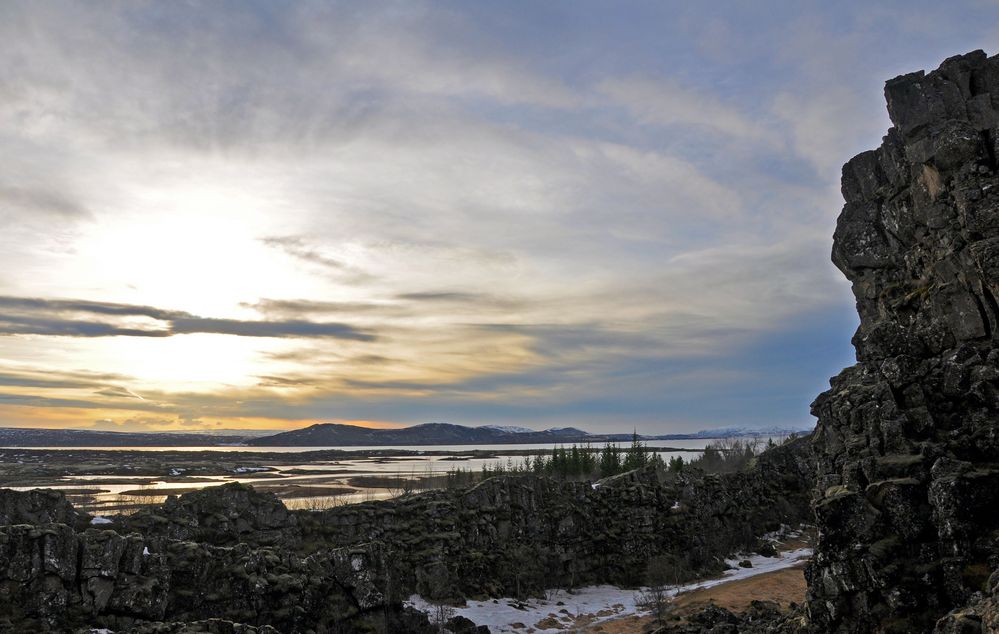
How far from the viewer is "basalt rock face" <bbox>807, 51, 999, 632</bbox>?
20516 mm

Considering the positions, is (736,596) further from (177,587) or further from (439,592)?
(177,587)

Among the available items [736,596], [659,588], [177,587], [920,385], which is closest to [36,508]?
[177,587]

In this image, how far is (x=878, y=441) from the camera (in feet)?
81.1

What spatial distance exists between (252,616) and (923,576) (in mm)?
31164

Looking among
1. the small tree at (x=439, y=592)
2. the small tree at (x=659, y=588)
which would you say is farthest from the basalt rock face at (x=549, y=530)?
the small tree at (x=659, y=588)

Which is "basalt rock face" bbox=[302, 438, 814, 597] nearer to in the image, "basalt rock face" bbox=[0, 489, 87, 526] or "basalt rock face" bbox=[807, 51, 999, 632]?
"basalt rock face" bbox=[0, 489, 87, 526]

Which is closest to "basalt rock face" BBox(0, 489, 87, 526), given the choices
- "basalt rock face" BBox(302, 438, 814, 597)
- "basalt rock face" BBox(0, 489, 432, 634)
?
"basalt rock face" BBox(0, 489, 432, 634)

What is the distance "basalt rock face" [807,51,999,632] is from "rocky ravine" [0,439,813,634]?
24.7 meters

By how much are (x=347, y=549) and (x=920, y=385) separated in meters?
32.2

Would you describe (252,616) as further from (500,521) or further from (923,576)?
(923,576)

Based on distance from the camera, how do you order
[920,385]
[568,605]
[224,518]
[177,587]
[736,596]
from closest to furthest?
[920,385] → [177,587] → [224,518] → [736,596] → [568,605]

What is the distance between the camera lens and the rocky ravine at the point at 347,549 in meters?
29.1

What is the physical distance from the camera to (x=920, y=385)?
85.4ft

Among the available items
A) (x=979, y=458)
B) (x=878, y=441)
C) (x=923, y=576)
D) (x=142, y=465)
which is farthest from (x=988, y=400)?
(x=142, y=465)
